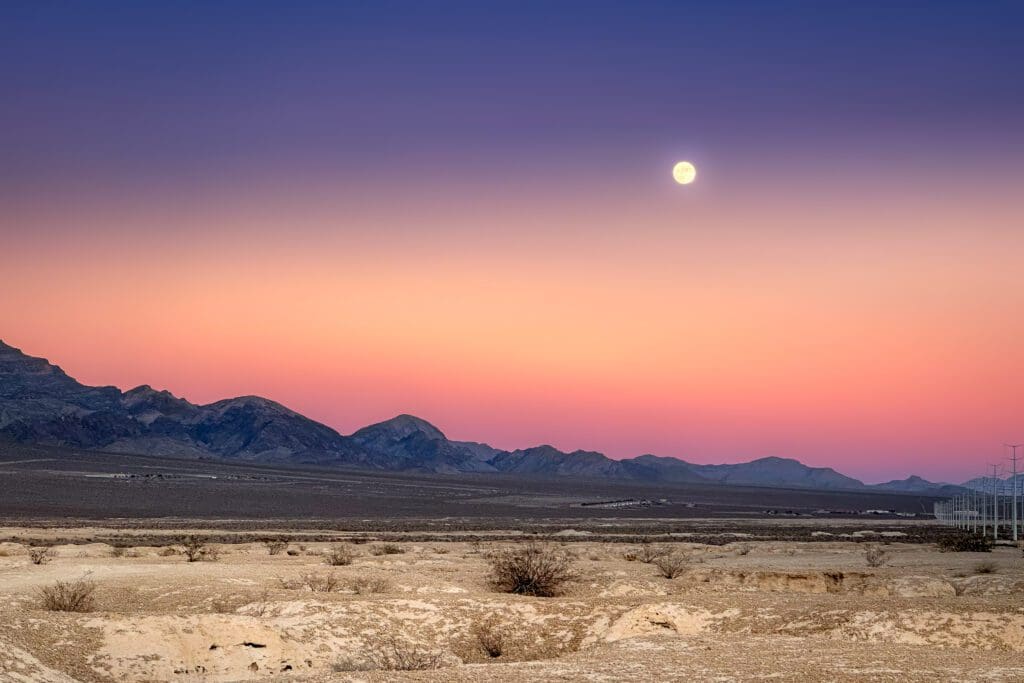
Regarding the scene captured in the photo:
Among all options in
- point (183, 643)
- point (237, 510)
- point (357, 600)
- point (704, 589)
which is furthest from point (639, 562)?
point (237, 510)

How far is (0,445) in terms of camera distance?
194125 millimetres

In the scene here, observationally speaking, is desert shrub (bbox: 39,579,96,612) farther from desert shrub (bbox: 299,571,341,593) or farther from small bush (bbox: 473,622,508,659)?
small bush (bbox: 473,622,508,659)

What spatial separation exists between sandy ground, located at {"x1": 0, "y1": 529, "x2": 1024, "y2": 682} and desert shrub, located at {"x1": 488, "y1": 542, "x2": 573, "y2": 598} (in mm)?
391

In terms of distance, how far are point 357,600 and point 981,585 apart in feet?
62.7

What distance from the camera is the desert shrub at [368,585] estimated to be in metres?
25.3

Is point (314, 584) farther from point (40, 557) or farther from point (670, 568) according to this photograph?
point (40, 557)

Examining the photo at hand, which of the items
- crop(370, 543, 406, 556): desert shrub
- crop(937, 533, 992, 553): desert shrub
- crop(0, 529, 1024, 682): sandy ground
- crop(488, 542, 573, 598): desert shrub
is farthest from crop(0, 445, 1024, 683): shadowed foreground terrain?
crop(937, 533, 992, 553): desert shrub

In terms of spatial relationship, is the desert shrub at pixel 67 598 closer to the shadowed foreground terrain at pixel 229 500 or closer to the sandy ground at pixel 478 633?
the sandy ground at pixel 478 633

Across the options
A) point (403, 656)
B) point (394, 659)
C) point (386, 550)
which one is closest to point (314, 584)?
point (394, 659)

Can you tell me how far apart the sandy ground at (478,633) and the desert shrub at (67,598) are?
55 centimetres

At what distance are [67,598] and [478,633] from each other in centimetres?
887

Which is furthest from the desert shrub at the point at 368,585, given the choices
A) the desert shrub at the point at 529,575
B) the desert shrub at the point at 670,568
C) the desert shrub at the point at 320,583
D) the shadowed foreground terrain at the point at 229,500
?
the shadowed foreground terrain at the point at 229,500

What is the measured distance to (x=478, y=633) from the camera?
1898cm

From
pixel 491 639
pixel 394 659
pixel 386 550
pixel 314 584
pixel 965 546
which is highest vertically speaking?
pixel 491 639
